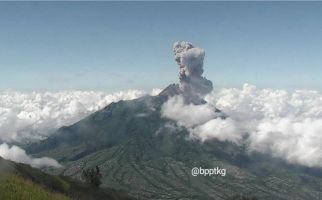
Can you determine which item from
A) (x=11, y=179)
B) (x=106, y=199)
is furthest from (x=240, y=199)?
(x=11, y=179)

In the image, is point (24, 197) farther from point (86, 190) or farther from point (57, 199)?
point (86, 190)

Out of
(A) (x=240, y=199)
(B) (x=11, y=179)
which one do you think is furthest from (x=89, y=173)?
(B) (x=11, y=179)

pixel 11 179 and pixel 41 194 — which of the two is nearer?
pixel 41 194

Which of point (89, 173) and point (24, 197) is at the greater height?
point (89, 173)

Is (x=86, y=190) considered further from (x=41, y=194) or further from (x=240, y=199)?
(x=41, y=194)

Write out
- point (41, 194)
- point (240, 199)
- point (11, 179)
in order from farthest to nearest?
point (240, 199), point (11, 179), point (41, 194)

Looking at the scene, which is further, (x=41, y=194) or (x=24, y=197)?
(x=41, y=194)

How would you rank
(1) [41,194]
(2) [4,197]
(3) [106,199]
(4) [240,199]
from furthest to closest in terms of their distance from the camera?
1. (4) [240,199]
2. (3) [106,199]
3. (1) [41,194]
4. (2) [4,197]

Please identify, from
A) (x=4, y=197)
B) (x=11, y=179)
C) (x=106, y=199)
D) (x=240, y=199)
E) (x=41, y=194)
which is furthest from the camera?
(x=240, y=199)
